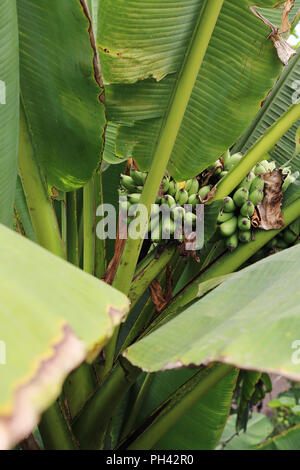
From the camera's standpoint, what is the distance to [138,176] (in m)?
1.04

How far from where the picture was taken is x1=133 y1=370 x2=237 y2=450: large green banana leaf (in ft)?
3.70

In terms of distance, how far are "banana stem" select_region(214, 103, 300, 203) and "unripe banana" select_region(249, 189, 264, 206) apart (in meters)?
0.04

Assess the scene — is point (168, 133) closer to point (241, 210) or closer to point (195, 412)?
point (241, 210)

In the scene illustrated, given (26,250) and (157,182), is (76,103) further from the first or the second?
(26,250)

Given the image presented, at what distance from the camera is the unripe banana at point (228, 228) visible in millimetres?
943

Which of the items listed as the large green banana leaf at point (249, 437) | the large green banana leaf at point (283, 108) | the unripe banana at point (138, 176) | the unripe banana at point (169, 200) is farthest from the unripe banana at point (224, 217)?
the large green banana leaf at point (249, 437)

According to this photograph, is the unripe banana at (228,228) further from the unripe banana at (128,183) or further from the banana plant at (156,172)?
the unripe banana at (128,183)

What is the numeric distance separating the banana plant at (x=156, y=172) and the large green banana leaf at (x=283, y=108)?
1 cm

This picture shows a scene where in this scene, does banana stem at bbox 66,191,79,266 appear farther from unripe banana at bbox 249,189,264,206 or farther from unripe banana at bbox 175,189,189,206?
unripe banana at bbox 249,189,264,206

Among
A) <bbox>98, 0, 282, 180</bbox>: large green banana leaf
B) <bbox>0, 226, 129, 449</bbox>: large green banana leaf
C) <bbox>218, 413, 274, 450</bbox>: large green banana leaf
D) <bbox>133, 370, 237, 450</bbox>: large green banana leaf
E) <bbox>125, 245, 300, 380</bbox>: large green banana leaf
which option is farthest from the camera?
<bbox>218, 413, 274, 450</bbox>: large green banana leaf

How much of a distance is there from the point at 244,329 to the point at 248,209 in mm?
527

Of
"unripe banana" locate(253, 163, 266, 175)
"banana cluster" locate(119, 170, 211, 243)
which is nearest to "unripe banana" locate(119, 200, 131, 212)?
"banana cluster" locate(119, 170, 211, 243)
